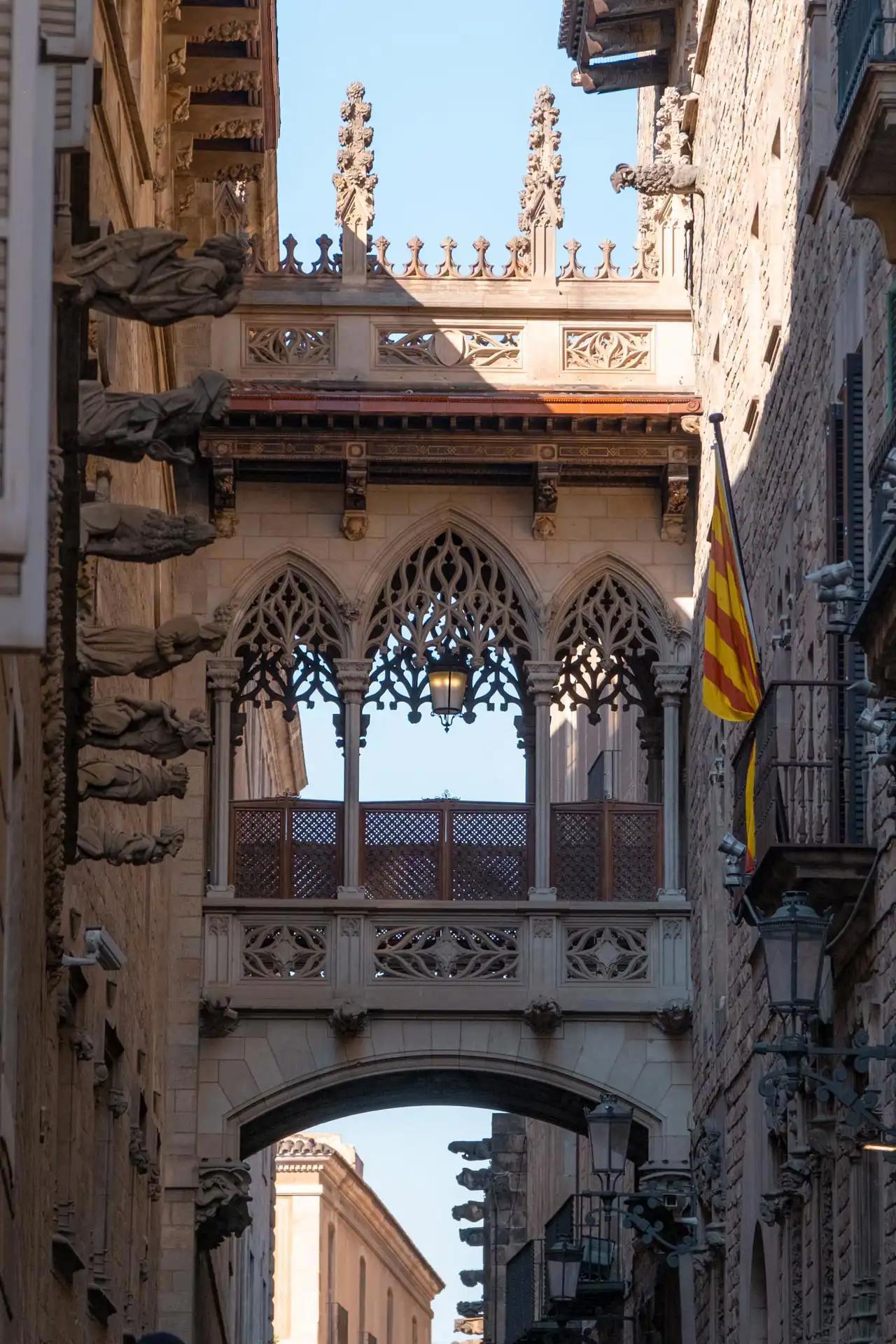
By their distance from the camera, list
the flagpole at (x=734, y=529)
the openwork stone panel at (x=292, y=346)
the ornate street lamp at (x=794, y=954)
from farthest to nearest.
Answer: the openwork stone panel at (x=292, y=346) < the flagpole at (x=734, y=529) < the ornate street lamp at (x=794, y=954)

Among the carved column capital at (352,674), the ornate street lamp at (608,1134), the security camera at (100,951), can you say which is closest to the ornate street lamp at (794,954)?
the security camera at (100,951)

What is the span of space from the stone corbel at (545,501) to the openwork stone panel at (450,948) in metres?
3.26

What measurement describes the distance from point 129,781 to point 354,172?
39.7 ft

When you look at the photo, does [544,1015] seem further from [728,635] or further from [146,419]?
[146,419]

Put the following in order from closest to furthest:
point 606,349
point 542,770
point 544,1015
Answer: point 544,1015 → point 542,770 → point 606,349

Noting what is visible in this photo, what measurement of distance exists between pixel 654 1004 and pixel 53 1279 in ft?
28.2

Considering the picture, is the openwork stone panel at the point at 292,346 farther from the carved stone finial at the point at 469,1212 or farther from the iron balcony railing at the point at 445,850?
the carved stone finial at the point at 469,1212

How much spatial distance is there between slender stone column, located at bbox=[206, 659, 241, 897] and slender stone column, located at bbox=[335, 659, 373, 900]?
867mm

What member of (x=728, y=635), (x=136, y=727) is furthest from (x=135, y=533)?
(x=728, y=635)

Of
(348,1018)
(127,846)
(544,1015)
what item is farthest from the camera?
(544,1015)

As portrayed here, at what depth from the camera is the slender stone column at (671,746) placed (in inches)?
977

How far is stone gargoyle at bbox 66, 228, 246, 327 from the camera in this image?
424 inches

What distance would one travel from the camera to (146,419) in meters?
11.6

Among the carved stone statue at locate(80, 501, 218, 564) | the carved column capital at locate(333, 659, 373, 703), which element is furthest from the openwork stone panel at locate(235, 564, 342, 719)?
the carved stone statue at locate(80, 501, 218, 564)
